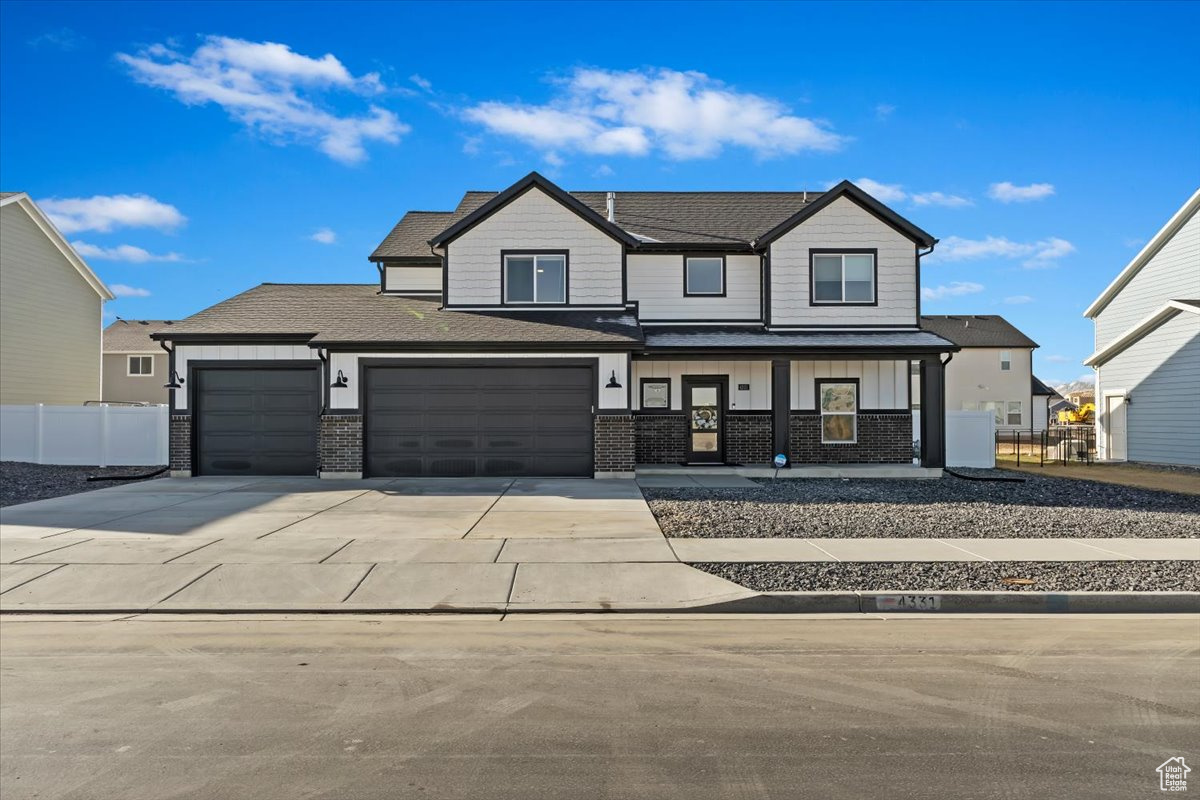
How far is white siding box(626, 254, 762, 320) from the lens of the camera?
22.2 metres

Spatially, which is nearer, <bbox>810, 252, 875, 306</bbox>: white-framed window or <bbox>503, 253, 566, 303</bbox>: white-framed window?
<bbox>503, 253, 566, 303</bbox>: white-framed window

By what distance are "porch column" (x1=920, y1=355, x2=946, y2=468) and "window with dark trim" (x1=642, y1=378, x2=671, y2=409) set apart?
21.6 ft

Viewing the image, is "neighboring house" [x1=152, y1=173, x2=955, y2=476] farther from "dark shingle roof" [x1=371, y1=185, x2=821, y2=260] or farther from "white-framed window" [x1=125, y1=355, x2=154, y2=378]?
"white-framed window" [x1=125, y1=355, x2=154, y2=378]

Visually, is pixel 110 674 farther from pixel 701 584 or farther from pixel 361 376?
pixel 361 376

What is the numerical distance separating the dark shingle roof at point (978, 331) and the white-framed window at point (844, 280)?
26.1 metres

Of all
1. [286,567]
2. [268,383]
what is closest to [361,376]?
[268,383]

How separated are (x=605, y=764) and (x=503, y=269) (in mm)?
17229

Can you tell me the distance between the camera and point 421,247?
23.1 meters

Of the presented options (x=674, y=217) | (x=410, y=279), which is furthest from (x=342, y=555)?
(x=674, y=217)

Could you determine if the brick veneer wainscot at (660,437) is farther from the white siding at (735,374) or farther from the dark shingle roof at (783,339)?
the dark shingle roof at (783,339)

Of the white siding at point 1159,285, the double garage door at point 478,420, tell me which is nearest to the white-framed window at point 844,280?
the double garage door at point 478,420

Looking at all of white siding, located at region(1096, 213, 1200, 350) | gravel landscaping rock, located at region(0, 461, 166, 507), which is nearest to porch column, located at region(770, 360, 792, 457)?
white siding, located at region(1096, 213, 1200, 350)

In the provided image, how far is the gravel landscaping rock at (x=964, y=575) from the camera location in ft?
27.2

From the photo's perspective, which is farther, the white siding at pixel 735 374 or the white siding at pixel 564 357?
the white siding at pixel 735 374
